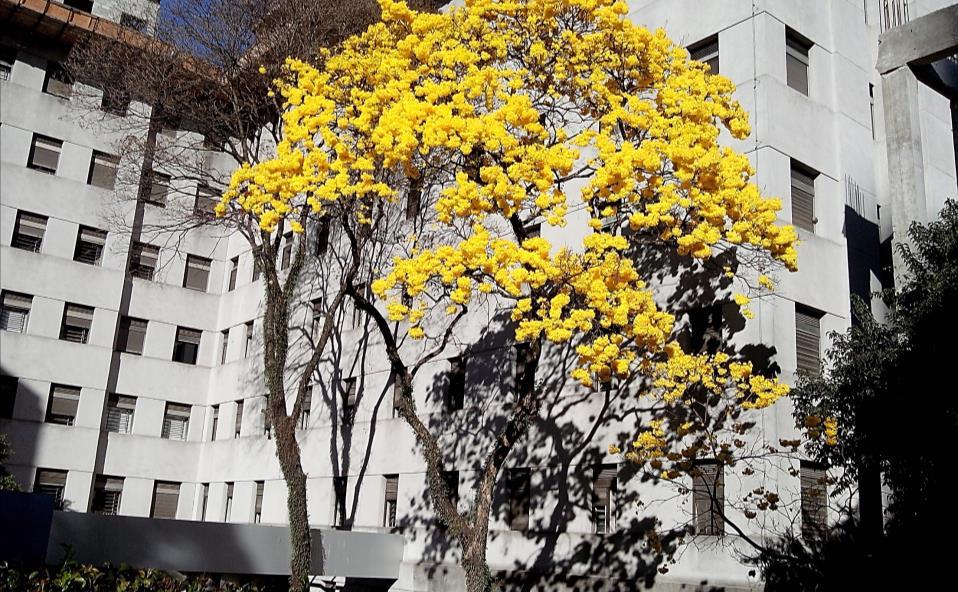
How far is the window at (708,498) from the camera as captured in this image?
15.9 meters

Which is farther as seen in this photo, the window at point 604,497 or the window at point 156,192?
the window at point 156,192

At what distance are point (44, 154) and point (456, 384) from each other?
17.7 metres

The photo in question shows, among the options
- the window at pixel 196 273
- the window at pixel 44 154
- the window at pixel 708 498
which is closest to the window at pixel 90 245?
the window at pixel 44 154

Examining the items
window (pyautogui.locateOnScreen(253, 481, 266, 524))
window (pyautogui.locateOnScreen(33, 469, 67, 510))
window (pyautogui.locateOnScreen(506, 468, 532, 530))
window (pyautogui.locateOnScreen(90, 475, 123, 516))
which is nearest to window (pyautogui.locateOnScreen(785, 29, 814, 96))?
window (pyautogui.locateOnScreen(506, 468, 532, 530))

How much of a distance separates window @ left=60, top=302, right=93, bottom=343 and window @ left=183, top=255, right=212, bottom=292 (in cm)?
385

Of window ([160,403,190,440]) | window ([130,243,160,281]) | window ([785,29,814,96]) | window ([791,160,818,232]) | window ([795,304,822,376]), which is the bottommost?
window ([160,403,190,440])

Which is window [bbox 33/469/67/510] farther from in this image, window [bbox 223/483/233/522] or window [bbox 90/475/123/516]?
window [bbox 223/483/233/522]

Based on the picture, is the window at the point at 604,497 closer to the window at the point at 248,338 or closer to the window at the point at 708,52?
the window at the point at 708,52

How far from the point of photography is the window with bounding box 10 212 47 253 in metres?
29.7

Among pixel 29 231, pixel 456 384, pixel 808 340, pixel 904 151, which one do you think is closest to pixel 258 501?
pixel 456 384

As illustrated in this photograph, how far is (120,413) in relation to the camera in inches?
1219

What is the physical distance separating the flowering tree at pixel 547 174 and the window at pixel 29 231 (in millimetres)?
15880

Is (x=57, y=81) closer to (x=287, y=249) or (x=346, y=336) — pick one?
(x=287, y=249)

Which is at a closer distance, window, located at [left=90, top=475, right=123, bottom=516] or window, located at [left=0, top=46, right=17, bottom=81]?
window, located at [left=90, top=475, right=123, bottom=516]
